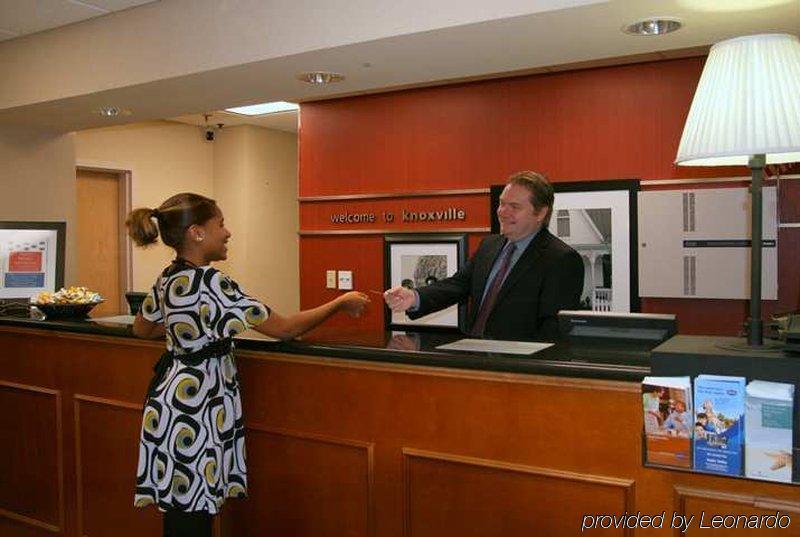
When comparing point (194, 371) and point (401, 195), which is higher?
point (401, 195)

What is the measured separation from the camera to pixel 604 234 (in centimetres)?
428

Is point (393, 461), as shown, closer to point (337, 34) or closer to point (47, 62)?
point (337, 34)

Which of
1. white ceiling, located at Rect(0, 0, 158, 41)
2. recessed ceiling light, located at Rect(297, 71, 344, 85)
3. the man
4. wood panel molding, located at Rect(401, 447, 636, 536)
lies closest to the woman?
wood panel molding, located at Rect(401, 447, 636, 536)

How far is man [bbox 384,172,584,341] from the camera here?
2.75 meters

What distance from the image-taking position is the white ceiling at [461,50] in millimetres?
2445

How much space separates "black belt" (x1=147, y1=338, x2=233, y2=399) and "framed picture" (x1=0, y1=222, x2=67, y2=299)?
2.11 metres

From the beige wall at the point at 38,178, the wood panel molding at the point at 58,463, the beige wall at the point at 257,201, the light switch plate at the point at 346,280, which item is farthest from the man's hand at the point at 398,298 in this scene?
the beige wall at the point at 257,201

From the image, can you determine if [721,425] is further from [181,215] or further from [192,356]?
[181,215]

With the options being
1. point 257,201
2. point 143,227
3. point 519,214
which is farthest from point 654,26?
point 257,201

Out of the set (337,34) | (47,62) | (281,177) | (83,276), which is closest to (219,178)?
(281,177)

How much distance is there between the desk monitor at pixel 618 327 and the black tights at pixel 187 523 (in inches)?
50.8

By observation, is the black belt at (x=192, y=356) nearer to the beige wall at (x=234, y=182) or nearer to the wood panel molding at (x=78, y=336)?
the wood panel molding at (x=78, y=336)

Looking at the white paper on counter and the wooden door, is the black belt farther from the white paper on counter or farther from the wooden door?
the wooden door

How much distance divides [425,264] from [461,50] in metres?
2.09
